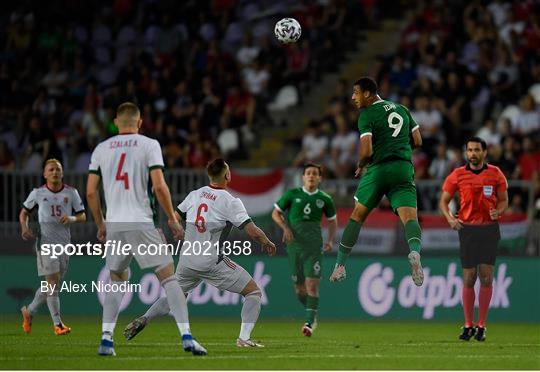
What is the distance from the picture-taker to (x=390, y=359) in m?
12.6

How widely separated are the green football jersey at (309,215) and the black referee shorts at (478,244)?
2.05m

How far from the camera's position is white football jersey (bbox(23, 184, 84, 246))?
56.9 ft

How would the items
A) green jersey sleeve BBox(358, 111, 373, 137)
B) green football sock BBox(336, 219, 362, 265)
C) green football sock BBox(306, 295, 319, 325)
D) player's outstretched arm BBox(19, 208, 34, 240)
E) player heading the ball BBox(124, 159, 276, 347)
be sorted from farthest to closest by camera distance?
player's outstretched arm BBox(19, 208, 34, 240)
green football sock BBox(306, 295, 319, 325)
green football sock BBox(336, 219, 362, 265)
green jersey sleeve BBox(358, 111, 373, 137)
player heading the ball BBox(124, 159, 276, 347)

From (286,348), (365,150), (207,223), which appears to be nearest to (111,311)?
(207,223)

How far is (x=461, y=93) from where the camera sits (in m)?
24.8

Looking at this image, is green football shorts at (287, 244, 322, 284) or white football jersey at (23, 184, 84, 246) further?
white football jersey at (23, 184, 84, 246)

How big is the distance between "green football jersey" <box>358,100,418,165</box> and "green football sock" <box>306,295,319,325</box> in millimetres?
2868

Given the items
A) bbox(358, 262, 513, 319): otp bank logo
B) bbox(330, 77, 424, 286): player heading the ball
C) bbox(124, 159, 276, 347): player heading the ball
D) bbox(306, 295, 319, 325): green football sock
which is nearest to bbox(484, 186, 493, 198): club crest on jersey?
bbox(330, 77, 424, 286): player heading the ball

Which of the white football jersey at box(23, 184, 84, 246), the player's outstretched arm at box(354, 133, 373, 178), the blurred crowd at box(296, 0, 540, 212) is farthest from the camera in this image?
the blurred crowd at box(296, 0, 540, 212)

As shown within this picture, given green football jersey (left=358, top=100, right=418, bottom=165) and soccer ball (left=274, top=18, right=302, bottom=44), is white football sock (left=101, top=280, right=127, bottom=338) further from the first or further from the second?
soccer ball (left=274, top=18, right=302, bottom=44)

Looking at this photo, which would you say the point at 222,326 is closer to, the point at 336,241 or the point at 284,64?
the point at 336,241

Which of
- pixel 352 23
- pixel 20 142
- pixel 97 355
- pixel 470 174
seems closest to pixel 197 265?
pixel 97 355

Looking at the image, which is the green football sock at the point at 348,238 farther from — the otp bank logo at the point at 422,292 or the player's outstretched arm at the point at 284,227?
the otp bank logo at the point at 422,292

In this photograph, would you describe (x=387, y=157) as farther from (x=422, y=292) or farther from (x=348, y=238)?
(x=422, y=292)
